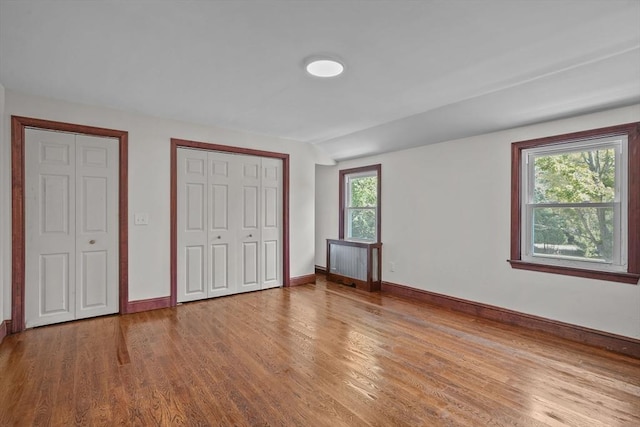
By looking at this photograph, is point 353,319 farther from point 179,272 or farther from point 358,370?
point 179,272

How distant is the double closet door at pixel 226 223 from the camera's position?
4203 millimetres

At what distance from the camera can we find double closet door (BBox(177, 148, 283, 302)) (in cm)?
420

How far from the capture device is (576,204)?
314cm

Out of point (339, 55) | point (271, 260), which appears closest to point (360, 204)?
point (271, 260)

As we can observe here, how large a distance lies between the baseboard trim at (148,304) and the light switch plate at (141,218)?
92cm

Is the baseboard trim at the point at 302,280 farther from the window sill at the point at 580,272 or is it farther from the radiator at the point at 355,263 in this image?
the window sill at the point at 580,272

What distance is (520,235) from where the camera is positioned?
353cm

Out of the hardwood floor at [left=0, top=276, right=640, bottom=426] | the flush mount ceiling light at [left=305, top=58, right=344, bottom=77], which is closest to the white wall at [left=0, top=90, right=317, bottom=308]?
the hardwood floor at [left=0, top=276, right=640, bottom=426]

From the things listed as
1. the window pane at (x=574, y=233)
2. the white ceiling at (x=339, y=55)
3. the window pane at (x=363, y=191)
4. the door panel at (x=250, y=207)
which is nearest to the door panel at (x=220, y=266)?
the door panel at (x=250, y=207)

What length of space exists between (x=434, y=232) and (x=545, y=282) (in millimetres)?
1373

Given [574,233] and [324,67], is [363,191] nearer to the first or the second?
[574,233]

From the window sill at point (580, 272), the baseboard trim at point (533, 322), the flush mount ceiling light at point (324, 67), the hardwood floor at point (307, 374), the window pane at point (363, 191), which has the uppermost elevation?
the flush mount ceiling light at point (324, 67)

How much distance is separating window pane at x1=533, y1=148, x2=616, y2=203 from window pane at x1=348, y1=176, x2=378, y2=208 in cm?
232

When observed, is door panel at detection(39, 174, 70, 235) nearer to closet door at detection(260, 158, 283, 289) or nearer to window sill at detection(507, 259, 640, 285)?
closet door at detection(260, 158, 283, 289)
